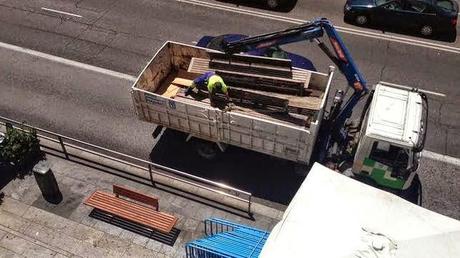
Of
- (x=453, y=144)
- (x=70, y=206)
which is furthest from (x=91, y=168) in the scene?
(x=453, y=144)

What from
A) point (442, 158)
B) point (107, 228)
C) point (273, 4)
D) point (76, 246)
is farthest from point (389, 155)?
point (273, 4)

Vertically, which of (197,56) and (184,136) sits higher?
(197,56)

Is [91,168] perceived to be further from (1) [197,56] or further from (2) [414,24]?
(2) [414,24]

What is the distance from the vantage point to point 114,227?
13711 millimetres

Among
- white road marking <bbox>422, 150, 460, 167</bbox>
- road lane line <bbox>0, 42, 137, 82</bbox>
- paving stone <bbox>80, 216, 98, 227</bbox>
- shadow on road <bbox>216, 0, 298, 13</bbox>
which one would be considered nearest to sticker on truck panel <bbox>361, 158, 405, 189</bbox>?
white road marking <bbox>422, 150, 460, 167</bbox>

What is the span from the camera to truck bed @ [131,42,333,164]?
13.6 metres

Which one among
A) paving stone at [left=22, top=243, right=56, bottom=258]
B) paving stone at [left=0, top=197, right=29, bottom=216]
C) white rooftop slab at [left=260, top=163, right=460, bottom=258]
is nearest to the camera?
white rooftop slab at [left=260, top=163, right=460, bottom=258]

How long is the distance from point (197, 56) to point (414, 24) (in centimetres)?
1072

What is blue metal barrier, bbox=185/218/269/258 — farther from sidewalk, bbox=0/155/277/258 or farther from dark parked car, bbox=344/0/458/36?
dark parked car, bbox=344/0/458/36

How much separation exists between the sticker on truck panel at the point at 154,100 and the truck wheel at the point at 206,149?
6.14 ft

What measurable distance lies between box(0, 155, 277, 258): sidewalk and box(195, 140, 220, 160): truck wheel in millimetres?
1763

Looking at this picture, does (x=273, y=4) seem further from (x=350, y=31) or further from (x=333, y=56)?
(x=333, y=56)

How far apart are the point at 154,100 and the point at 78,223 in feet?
14.0

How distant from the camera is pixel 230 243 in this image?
12.1 metres
